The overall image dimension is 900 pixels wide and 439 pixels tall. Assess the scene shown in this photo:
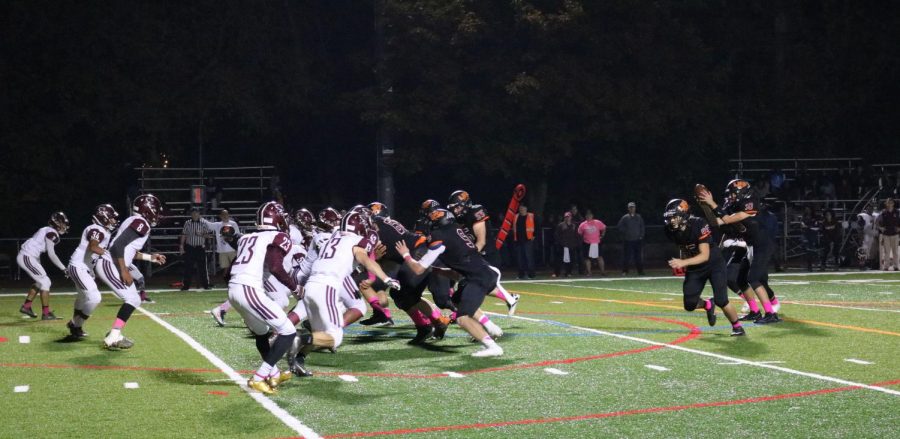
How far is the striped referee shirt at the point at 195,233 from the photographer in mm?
27016

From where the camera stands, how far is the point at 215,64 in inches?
1367

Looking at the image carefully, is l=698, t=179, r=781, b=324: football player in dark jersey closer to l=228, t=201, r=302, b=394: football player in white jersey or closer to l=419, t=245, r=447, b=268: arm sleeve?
l=419, t=245, r=447, b=268: arm sleeve

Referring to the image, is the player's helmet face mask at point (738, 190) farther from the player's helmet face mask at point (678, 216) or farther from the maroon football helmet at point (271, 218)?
the maroon football helmet at point (271, 218)

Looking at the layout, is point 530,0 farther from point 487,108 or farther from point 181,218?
point 181,218

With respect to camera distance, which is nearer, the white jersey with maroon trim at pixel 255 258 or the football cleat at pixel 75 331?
the white jersey with maroon trim at pixel 255 258

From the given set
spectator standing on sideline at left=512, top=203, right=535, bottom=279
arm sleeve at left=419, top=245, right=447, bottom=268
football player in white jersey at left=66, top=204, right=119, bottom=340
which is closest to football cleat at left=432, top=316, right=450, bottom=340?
arm sleeve at left=419, top=245, right=447, bottom=268

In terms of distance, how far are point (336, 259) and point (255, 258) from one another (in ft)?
3.50

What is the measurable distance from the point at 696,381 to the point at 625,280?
57.4 ft

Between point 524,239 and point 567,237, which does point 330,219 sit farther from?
point 567,237

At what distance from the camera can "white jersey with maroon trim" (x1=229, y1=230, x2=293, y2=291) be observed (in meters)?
10.8

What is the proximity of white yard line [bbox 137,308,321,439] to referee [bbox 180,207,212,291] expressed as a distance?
9529 mm

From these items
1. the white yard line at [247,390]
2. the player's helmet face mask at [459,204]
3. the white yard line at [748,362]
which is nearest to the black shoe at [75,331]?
the white yard line at [247,390]

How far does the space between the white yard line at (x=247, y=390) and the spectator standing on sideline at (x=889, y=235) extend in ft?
63.2

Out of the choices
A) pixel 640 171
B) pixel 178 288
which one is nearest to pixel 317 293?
pixel 178 288
